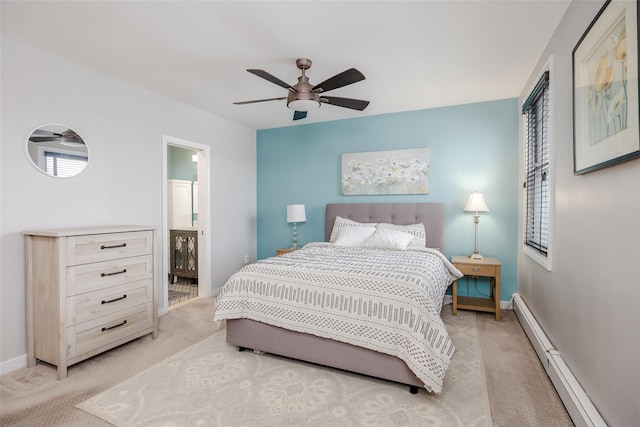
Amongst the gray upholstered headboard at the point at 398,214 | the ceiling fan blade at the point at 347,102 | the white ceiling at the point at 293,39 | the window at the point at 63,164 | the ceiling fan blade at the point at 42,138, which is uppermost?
the white ceiling at the point at 293,39

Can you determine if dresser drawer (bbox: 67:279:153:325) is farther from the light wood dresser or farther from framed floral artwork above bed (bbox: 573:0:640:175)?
framed floral artwork above bed (bbox: 573:0:640:175)

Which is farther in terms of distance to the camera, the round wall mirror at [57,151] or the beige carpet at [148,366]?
the round wall mirror at [57,151]

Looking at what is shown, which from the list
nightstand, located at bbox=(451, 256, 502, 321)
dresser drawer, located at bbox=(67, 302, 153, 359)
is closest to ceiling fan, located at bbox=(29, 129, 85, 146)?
dresser drawer, located at bbox=(67, 302, 153, 359)

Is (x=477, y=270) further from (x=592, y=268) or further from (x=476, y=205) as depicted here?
(x=592, y=268)

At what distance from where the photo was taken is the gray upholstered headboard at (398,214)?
13.1ft

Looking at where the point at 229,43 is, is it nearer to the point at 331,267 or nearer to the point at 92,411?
the point at 331,267

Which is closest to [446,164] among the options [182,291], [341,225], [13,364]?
[341,225]

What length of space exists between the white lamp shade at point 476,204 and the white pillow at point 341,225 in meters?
1.15

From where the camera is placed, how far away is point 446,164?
405cm

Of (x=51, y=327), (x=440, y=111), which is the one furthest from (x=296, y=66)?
(x=51, y=327)

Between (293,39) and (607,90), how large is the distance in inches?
77.7

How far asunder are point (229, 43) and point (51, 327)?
2551 millimetres

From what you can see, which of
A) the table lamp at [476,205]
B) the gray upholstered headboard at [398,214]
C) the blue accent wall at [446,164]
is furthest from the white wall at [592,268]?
the gray upholstered headboard at [398,214]

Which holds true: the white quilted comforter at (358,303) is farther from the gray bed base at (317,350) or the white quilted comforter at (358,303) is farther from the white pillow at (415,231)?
the white pillow at (415,231)
